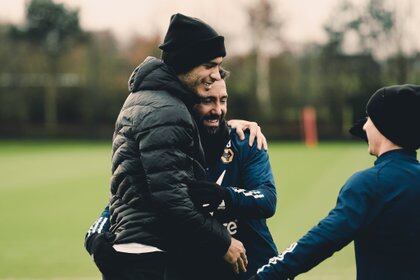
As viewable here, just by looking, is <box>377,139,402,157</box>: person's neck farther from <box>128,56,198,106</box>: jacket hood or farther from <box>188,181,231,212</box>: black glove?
<box>128,56,198,106</box>: jacket hood

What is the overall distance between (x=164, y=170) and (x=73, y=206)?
420 inches

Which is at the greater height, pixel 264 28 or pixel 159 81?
pixel 159 81

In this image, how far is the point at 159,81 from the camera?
114 inches

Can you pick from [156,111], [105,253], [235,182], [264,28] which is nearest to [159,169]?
[156,111]

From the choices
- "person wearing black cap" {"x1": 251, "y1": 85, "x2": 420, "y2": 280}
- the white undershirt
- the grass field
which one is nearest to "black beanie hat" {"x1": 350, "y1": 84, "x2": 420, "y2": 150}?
"person wearing black cap" {"x1": 251, "y1": 85, "x2": 420, "y2": 280}

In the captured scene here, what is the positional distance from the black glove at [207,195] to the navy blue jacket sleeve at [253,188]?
0.05m

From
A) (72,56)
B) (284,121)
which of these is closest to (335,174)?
(284,121)

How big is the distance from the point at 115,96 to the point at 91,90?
66.9 inches

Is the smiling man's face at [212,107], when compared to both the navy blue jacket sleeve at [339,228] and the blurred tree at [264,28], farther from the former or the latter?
the blurred tree at [264,28]

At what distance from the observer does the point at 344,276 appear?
739cm

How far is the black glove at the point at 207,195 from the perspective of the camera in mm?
2832

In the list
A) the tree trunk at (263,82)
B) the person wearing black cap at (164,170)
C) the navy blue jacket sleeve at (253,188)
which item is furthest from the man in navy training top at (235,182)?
the tree trunk at (263,82)

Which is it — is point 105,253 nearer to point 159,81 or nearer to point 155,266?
point 155,266

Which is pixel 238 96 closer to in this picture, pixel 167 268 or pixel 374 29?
pixel 374 29
